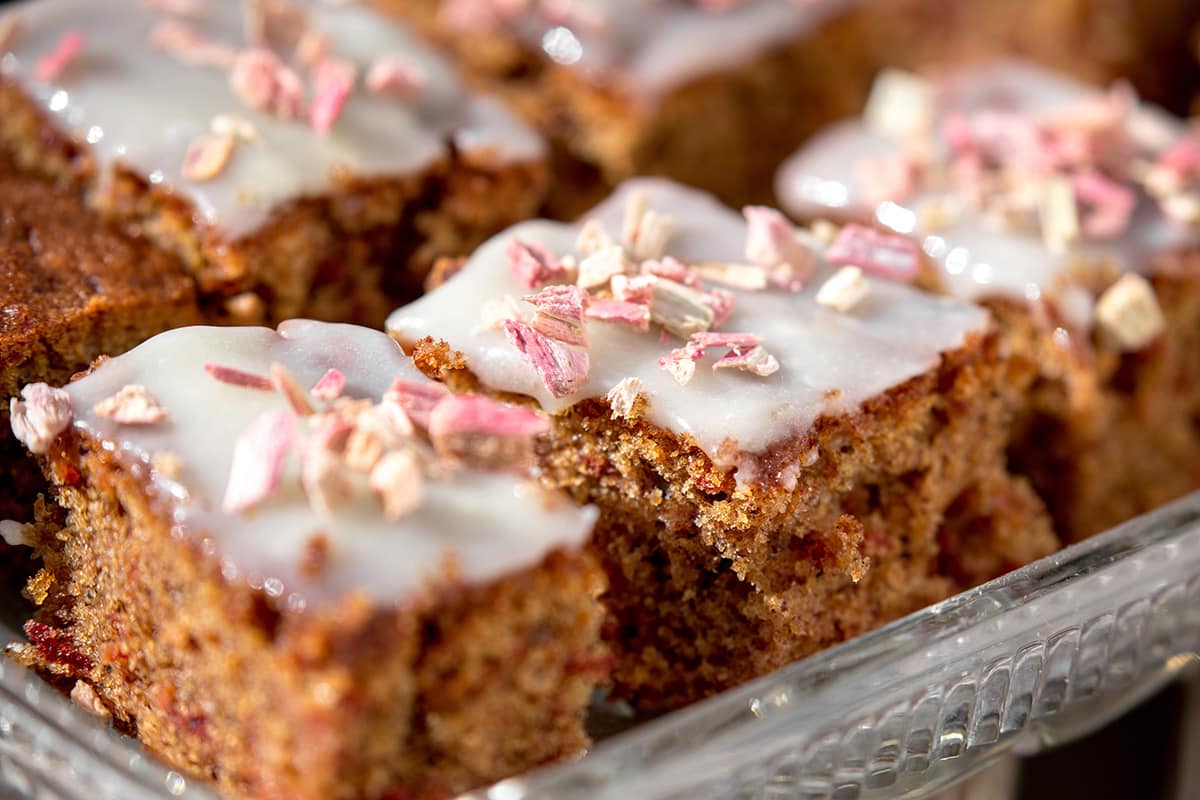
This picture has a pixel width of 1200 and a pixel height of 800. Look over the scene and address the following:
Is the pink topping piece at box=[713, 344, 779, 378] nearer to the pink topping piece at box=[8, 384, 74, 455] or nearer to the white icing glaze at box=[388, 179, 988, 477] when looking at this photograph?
the white icing glaze at box=[388, 179, 988, 477]

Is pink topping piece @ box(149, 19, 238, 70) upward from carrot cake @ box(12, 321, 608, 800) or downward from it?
upward

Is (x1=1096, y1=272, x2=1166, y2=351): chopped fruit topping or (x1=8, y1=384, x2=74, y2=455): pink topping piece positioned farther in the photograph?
(x1=1096, y1=272, x2=1166, y2=351): chopped fruit topping

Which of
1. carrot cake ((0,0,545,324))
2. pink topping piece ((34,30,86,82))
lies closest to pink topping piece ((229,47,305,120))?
carrot cake ((0,0,545,324))

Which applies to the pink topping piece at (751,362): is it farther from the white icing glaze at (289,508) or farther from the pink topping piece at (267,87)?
the pink topping piece at (267,87)

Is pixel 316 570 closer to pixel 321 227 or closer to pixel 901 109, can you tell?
pixel 321 227

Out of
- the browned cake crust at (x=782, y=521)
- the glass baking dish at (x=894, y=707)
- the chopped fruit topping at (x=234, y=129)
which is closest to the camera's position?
the glass baking dish at (x=894, y=707)

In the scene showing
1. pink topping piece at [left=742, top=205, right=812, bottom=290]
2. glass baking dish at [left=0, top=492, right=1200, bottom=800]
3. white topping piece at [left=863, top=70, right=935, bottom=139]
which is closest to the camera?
glass baking dish at [left=0, top=492, right=1200, bottom=800]

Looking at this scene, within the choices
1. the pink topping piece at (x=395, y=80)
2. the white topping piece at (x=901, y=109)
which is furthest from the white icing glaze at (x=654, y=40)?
the pink topping piece at (x=395, y=80)
